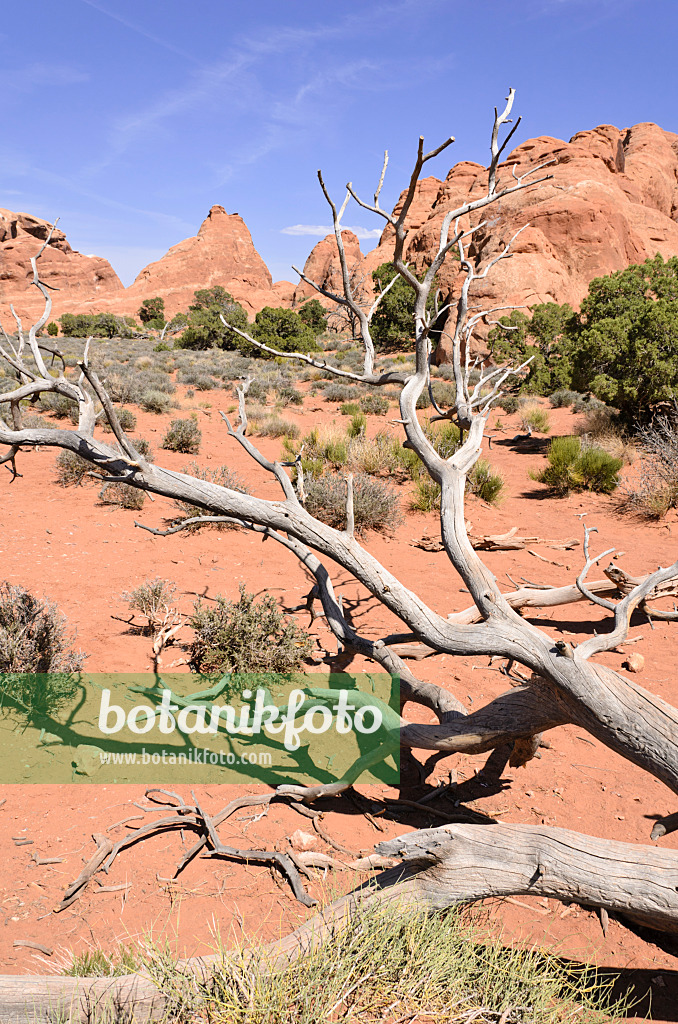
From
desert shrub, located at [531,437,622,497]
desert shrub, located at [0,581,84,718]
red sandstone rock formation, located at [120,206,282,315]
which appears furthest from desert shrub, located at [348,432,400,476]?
red sandstone rock formation, located at [120,206,282,315]

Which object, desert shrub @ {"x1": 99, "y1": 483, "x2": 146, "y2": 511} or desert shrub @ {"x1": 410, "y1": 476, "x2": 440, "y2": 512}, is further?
desert shrub @ {"x1": 410, "y1": 476, "x2": 440, "y2": 512}

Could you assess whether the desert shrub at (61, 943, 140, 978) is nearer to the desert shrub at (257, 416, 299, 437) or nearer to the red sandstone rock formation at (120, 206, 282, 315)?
the desert shrub at (257, 416, 299, 437)

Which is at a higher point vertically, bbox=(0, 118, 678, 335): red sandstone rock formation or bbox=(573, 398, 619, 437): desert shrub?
bbox=(0, 118, 678, 335): red sandstone rock formation

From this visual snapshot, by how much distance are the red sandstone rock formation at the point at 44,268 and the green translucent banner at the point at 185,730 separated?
7245cm

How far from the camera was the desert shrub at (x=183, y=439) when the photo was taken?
10297 millimetres

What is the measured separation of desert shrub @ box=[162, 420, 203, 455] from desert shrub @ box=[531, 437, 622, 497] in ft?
21.0

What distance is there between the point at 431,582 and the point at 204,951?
4.52 m

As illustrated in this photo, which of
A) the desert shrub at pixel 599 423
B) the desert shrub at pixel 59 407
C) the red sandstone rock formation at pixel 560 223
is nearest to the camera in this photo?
the desert shrub at pixel 59 407

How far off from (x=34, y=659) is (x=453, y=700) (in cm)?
287

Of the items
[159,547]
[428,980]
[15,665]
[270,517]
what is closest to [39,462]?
[159,547]

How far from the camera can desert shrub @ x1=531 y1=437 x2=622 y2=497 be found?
946cm

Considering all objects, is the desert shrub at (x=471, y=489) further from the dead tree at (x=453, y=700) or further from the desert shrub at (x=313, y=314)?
the desert shrub at (x=313, y=314)

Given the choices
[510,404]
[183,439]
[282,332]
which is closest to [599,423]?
[510,404]

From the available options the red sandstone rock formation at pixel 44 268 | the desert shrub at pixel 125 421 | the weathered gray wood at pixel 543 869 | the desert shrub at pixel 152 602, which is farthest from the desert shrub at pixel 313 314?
the weathered gray wood at pixel 543 869
